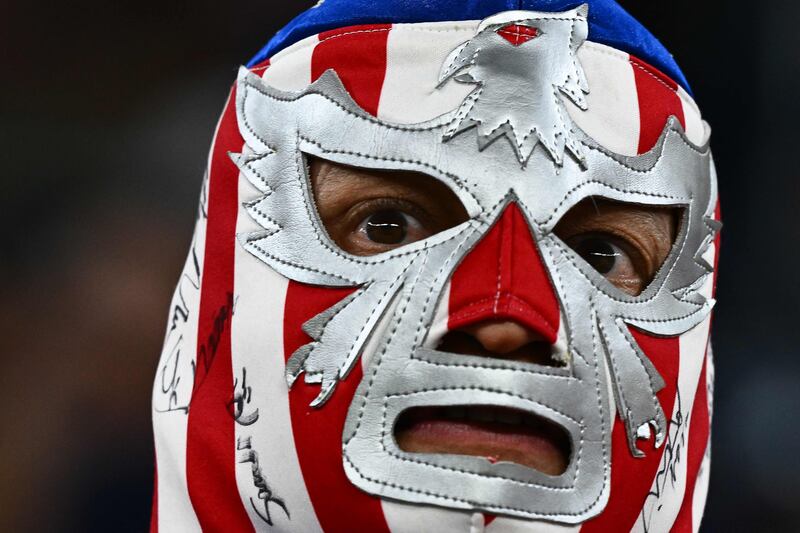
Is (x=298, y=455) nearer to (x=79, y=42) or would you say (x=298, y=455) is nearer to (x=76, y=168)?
(x=76, y=168)

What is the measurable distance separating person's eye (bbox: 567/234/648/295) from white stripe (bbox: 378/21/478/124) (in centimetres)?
29

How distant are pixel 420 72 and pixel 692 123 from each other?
0.50m

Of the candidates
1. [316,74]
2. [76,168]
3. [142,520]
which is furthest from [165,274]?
[316,74]

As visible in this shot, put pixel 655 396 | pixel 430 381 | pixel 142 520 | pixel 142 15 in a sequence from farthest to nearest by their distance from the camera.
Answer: pixel 142 15, pixel 142 520, pixel 655 396, pixel 430 381

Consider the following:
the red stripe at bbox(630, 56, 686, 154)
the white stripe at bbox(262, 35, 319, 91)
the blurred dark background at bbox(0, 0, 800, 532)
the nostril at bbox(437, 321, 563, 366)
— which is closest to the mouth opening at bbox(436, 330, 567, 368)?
the nostril at bbox(437, 321, 563, 366)

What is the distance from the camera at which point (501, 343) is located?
157cm

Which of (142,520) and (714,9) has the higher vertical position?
(714,9)

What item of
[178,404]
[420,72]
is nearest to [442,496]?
[178,404]

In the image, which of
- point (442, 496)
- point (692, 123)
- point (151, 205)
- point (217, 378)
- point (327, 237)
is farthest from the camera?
point (151, 205)

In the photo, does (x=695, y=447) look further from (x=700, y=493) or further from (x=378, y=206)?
(x=378, y=206)

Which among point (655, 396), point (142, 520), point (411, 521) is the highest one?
point (655, 396)

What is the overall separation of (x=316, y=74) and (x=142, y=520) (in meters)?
1.66

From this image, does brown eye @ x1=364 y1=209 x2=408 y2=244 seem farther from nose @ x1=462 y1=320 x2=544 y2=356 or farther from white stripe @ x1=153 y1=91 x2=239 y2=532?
white stripe @ x1=153 y1=91 x2=239 y2=532

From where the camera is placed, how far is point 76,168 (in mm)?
3332
